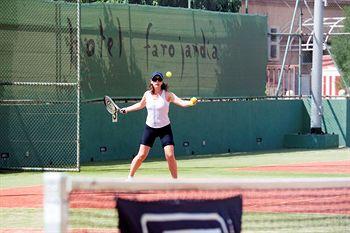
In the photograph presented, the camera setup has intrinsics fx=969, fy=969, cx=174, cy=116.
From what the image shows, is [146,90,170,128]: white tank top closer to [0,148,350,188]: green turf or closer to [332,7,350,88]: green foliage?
[0,148,350,188]: green turf

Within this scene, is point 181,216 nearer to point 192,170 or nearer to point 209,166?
point 192,170

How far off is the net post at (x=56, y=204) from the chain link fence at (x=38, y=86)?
1434 cm

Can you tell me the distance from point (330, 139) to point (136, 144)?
7.56m

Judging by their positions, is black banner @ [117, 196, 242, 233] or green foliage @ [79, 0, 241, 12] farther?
green foliage @ [79, 0, 241, 12]

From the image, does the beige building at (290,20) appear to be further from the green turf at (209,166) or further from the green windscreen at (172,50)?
the green turf at (209,166)

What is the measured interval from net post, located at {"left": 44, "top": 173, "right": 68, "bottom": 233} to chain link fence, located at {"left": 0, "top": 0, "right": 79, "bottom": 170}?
47.0ft

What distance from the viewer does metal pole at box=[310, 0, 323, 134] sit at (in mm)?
27250

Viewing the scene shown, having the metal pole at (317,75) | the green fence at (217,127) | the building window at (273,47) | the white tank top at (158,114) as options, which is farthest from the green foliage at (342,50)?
the white tank top at (158,114)

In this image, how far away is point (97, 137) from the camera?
21.6 metres

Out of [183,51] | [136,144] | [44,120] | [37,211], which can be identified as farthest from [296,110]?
[37,211]

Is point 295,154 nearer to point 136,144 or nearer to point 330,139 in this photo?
point 330,139

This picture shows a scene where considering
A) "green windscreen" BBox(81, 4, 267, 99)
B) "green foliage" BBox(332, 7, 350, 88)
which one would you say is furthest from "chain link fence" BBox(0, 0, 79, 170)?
"green foliage" BBox(332, 7, 350, 88)

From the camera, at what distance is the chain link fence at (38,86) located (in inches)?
764

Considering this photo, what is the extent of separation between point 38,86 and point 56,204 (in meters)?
15.2
